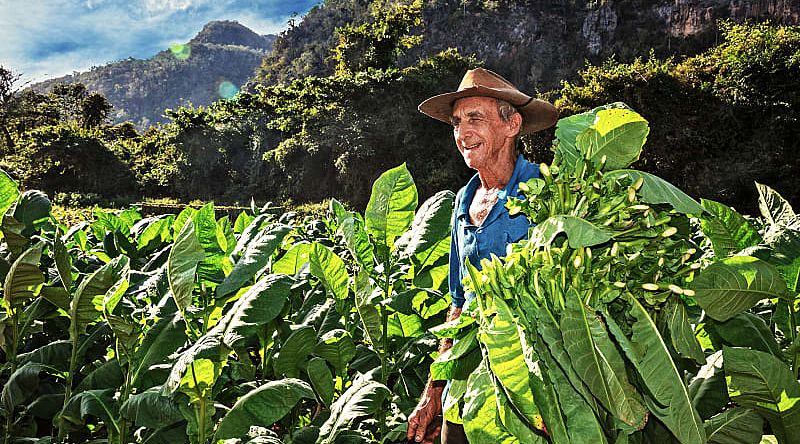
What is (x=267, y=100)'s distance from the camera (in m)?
27.8

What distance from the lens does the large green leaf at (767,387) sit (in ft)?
4.57

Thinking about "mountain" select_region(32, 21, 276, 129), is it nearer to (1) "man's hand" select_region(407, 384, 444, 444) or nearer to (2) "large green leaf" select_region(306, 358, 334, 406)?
(2) "large green leaf" select_region(306, 358, 334, 406)

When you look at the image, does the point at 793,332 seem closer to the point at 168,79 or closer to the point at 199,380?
the point at 199,380

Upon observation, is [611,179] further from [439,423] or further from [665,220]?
[439,423]

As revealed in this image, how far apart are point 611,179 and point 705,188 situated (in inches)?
568

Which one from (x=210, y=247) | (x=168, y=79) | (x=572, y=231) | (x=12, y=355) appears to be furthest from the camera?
(x=168, y=79)

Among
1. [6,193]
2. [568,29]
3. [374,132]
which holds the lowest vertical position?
[6,193]

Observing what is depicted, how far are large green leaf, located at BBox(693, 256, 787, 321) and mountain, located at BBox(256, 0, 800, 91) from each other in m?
26.3

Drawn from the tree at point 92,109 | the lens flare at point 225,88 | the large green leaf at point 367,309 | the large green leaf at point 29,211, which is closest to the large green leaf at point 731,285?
the large green leaf at point 367,309

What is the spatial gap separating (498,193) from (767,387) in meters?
0.92

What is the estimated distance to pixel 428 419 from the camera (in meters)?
1.90

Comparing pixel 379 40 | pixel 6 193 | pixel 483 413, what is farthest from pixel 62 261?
pixel 379 40

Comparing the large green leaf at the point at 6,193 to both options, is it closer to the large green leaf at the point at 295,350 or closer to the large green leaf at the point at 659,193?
the large green leaf at the point at 295,350

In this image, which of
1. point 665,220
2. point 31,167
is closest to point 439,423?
point 665,220
